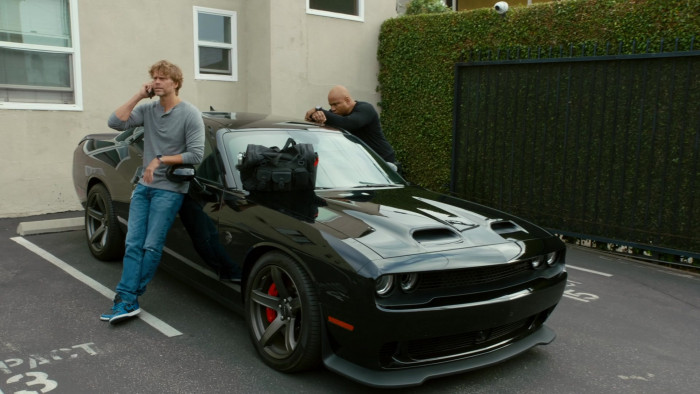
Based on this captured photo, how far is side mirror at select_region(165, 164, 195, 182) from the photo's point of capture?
4.05 m

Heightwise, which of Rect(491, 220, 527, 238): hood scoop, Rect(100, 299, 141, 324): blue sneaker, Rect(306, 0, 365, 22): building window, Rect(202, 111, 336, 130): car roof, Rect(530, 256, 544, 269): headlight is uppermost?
Rect(306, 0, 365, 22): building window

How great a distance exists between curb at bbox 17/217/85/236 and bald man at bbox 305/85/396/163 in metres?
3.53

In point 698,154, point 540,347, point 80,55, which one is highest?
point 80,55

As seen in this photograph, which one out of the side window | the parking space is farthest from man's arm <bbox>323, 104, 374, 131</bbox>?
the parking space

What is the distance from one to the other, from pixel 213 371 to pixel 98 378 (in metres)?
0.65

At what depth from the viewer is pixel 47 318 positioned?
4.21 m

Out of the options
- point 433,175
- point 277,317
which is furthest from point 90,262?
point 433,175

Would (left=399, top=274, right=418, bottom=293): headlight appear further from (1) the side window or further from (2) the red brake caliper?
(1) the side window

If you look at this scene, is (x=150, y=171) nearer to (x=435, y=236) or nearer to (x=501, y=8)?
(x=435, y=236)

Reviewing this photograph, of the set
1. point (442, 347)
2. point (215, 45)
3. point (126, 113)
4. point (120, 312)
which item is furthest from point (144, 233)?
point (215, 45)

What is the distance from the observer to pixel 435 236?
10.9 ft

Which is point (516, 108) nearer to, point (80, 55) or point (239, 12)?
point (239, 12)

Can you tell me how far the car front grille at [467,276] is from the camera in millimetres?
3010

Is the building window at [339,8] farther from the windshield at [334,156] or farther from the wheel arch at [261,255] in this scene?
the wheel arch at [261,255]
